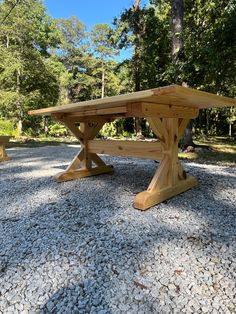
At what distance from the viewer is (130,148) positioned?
10.3 feet

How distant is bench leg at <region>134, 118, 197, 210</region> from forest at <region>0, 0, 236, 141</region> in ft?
14.5

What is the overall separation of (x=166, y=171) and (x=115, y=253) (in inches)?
48.5

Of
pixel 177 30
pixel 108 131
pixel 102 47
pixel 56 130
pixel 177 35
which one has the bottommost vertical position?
pixel 108 131

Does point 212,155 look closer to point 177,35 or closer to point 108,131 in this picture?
point 177,35

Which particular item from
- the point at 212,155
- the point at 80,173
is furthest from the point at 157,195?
the point at 212,155

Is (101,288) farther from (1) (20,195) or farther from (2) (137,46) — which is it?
(2) (137,46)

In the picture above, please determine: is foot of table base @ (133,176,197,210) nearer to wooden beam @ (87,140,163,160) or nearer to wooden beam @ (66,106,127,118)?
wooden beam @ (87,140,163,160)

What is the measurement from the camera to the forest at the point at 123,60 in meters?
7.51

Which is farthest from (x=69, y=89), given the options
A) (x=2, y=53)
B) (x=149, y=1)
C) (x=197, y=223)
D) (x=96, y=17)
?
(x=197, y=223)

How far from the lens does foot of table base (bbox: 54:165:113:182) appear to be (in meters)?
3.65

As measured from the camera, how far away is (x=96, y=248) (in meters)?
1.93

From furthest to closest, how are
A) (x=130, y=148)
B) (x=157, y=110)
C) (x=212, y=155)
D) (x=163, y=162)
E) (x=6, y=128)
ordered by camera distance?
(x=6, y=128) < (x=212, y=155) < (x=130, y=148) < (x=163, y=162) < (x=157, y=110)

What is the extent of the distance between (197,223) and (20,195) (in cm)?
203

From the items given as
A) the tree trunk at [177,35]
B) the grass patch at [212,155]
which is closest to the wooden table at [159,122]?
the grass patch at [212,155]
